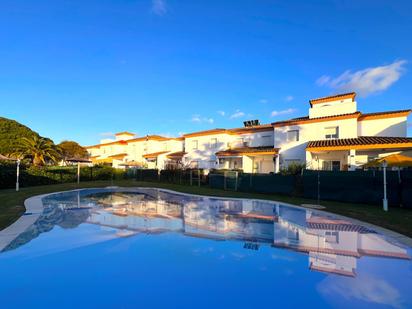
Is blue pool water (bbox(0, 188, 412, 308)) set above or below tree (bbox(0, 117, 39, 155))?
below

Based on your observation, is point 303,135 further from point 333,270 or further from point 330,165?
point 333,270

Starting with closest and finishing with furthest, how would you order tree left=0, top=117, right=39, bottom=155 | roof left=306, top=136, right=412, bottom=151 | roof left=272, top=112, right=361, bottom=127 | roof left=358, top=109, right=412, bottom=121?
roof left=306, top=136, right=412, bottom=151, roof left=358, top=109, right=412, bottom=121, roof left=272, top=112, right=361, bottom=127, tree left=0, top=117, right=39, bottom=155

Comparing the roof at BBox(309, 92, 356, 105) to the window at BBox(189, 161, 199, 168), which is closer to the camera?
the roof at BBox(309, 92, 356, 105)

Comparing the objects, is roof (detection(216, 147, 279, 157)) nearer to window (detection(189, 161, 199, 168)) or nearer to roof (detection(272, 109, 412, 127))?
roof (detection(272, 109, 412, 127))

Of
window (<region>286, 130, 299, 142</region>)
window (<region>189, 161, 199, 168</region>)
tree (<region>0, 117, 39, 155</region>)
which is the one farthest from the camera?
tree (<region>0, 117, 39, 155</region>)

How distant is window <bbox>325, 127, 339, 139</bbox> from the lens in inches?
918

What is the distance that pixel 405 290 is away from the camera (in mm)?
4246

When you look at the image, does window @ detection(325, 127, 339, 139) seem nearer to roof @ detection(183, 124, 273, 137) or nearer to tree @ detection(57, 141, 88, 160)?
roof @ detection(183, 124, 273, 137)

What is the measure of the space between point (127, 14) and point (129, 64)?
495 cm

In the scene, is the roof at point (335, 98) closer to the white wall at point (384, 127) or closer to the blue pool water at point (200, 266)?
the white wall at point (384, 127)

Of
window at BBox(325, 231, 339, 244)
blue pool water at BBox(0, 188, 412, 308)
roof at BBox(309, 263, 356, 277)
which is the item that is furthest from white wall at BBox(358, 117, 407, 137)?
roof at BBox(309, 263, 356, 277)

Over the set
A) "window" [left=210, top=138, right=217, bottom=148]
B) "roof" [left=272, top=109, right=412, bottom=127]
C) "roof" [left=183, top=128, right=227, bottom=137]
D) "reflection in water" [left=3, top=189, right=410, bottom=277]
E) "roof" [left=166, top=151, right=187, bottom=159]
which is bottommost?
"reflection in water" [left=3, top=189, right=410, bottom=277]

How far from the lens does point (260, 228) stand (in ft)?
28.1

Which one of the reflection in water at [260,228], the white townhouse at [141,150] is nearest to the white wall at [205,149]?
the white townhouse at [141,150]
